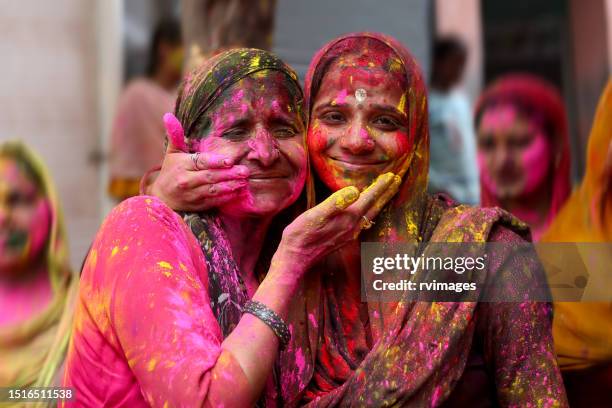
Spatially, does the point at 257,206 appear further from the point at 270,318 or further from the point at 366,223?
the point at 270,318

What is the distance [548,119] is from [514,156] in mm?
290

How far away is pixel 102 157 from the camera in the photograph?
6668 millimetres

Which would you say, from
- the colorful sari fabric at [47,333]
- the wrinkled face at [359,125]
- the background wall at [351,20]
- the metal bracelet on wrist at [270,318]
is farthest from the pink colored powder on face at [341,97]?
the background wall at [351,20]

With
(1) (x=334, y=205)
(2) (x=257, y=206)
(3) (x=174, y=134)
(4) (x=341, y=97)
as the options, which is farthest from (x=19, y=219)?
(1) (x=334, y=205)

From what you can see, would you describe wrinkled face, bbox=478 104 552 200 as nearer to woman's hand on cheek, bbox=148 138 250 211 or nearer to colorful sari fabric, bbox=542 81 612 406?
colorful sari fabric, bbox=542 81 612 406

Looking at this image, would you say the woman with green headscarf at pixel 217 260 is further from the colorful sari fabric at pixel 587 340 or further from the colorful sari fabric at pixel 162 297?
the colorful sari fabric at pixel 587 340

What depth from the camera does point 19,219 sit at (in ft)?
11.5

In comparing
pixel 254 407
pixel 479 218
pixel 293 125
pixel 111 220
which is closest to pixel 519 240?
pixel 479 218

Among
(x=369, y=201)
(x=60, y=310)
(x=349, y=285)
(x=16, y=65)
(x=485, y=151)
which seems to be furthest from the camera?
(x=16, y=65)

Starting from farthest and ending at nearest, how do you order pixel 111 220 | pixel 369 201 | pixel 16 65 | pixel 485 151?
pixel 16 65 → pixel 485 151 → pixel 369 201 → pixel 111 220

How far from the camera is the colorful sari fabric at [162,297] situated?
84.8 inches

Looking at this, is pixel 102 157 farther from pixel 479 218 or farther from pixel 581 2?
pixel 479 218

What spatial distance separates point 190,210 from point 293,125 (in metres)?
0.37

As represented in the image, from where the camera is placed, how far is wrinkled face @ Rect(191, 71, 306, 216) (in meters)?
2.54
